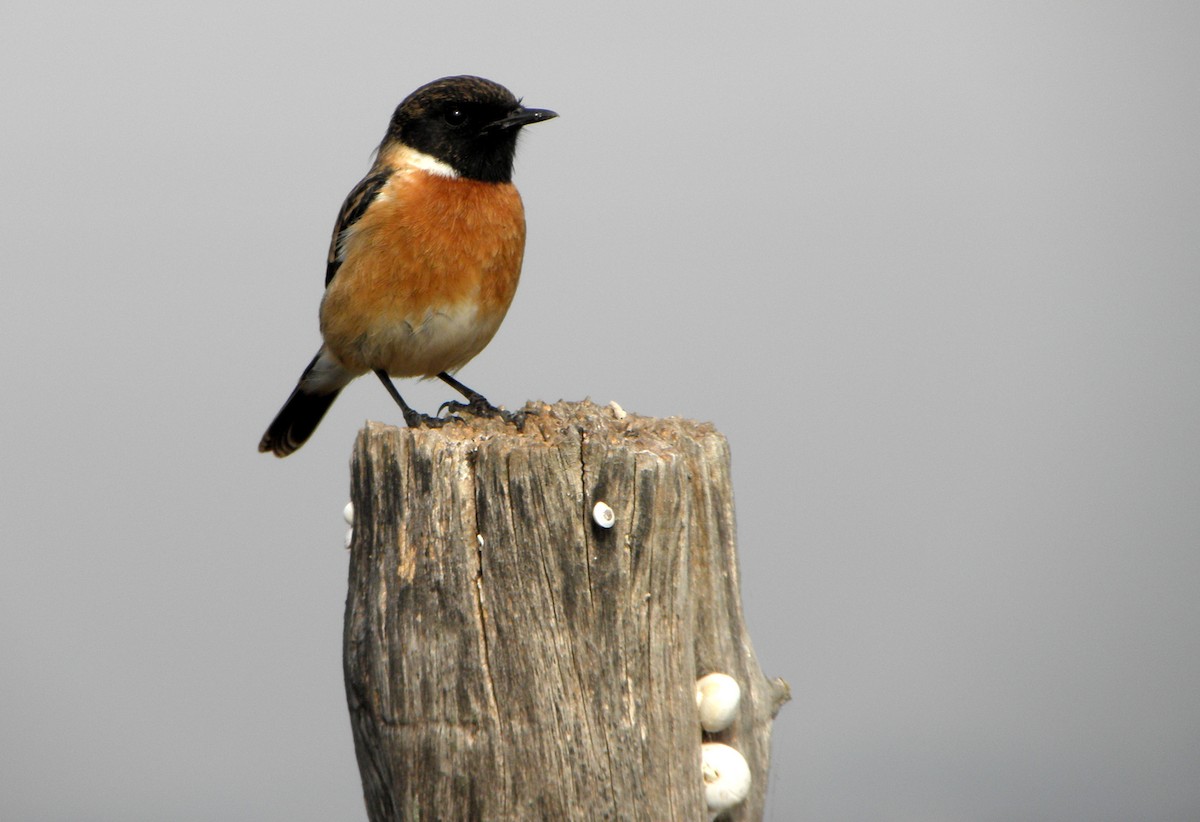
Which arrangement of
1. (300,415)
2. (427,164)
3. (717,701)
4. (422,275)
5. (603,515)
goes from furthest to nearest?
(300,415) → (427,164) → (422,275) → (717,701) → (603,515)

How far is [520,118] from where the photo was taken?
5.70 meters

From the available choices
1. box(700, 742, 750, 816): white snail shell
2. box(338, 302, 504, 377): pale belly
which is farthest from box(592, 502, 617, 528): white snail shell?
box(338, 302, 504, 377): pale belly

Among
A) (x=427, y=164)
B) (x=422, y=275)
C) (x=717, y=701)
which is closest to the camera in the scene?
(x=717, y=701)

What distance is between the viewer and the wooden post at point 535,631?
3.27 m

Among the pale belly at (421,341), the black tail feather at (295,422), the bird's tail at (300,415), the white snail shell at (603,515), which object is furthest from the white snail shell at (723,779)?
the black tail feather at (295,422)

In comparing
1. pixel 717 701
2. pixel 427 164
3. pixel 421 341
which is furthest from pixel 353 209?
pixel 717 701

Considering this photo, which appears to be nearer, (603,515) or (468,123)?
(603,515)

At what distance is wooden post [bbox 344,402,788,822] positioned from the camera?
3271 mm

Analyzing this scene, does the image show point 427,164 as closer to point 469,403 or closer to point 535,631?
point 469,403

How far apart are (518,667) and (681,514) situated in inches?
24.6

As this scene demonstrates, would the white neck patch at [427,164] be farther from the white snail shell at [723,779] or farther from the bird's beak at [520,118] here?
the white snail shell at [723,779]

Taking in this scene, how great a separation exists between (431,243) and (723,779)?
113 inches

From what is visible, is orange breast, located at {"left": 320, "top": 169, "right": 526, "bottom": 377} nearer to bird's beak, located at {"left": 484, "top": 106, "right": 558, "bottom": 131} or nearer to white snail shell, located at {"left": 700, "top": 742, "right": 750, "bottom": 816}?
bird's beak, located at {"left": 484, "top": 106, "right": 558, "bottom": 131}

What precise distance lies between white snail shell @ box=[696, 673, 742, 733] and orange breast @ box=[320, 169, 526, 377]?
8.14 ft
